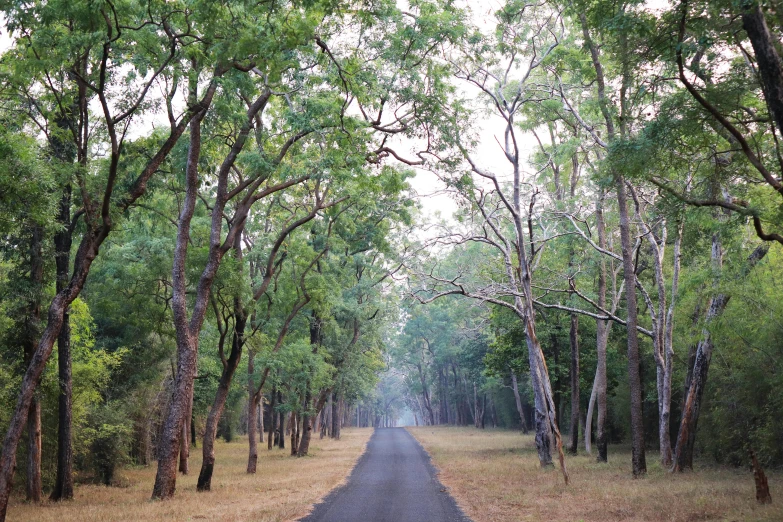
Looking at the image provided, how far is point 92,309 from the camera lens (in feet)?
78.0

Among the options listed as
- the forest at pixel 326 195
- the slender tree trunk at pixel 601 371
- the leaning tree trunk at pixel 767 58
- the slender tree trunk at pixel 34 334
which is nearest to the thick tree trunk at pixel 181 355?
the forest at pixel 326 195

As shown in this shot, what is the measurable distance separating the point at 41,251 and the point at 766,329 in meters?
17.8

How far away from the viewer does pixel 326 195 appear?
2208 centimetres

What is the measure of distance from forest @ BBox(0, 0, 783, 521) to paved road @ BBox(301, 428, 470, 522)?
4011 mm

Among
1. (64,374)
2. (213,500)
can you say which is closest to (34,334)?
(64,374)

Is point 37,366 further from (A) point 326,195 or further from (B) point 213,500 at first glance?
(A) point 326,195

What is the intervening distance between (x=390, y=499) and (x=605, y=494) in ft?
15.6

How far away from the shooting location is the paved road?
11602mm

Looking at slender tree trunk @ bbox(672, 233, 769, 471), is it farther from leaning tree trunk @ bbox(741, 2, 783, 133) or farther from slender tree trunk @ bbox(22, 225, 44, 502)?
slender tree trunk @ bbox(22, 225, 44, 502)

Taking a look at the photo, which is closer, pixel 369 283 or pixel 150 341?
pixel 150 341

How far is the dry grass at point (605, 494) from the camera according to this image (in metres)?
11.0

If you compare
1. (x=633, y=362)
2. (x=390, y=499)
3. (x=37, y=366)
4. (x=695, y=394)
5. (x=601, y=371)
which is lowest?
(x=390, y=499)

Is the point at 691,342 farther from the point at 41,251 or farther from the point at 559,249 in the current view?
the point at 41,251

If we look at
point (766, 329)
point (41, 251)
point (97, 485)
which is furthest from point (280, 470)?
point (766, 329)
